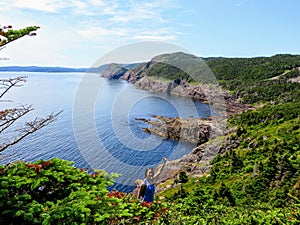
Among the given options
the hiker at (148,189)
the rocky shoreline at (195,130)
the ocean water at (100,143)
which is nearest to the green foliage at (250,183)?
the hiker at (148,189)

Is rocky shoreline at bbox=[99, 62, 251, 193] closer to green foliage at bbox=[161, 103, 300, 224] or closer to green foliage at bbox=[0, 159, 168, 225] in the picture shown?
green foliage at bbox=[161, 103, 300, 224]

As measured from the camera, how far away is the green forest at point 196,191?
207 inches

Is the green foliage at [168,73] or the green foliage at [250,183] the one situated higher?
the green foliage at [168,73]

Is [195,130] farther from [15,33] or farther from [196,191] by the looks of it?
[15,33]

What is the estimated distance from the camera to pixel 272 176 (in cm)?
2752

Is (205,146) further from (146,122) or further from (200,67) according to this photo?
(200,67)

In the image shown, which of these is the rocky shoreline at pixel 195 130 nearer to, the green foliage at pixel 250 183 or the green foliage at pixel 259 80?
the green foliage at pixel 250 183

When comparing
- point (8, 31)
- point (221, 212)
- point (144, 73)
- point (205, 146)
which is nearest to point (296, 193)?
point (221, 212)

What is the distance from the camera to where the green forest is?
5.25 meters

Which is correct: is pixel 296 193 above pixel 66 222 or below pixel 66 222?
below

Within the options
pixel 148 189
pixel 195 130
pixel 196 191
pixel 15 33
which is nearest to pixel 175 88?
pixel 195 130

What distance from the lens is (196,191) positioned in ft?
59.2

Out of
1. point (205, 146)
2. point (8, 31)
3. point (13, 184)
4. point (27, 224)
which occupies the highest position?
point (8, 31)

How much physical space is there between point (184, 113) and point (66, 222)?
8270 cm
